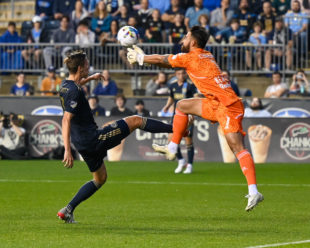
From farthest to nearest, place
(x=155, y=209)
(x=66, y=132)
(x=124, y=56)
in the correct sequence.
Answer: (x=124, y=56) → (x=155, y=209) → (x=66, y=132)

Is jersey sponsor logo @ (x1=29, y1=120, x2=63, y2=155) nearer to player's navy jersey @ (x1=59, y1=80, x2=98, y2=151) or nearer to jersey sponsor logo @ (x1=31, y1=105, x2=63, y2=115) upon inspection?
jersey sponsor logo @ (x1=31, y1=105, x2=63, y2=115)

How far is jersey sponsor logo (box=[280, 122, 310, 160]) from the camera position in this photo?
2319 cm

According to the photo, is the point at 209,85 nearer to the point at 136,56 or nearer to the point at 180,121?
the point at 180,121

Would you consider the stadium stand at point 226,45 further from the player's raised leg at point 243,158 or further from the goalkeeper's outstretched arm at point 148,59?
the player's raised leg at point 243,158

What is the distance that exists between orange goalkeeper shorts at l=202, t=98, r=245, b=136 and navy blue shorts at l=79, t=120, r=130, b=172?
45.1 inches

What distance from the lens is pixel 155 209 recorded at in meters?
13.3

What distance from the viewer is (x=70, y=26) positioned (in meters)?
28.2

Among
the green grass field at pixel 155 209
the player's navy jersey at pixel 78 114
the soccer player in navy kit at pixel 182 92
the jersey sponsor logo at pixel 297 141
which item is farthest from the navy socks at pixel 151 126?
the jersey sponsor logo at pixel 297 141

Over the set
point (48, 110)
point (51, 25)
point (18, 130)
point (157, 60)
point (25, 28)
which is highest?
point (51, 25)

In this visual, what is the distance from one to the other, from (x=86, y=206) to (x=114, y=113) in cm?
1086

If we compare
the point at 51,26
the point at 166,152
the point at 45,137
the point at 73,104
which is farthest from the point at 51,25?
the point at 73,104

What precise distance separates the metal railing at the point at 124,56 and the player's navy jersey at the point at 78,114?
49.9 feet

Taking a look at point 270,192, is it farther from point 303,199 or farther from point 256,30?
point 256,30

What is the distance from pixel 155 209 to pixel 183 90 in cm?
687
